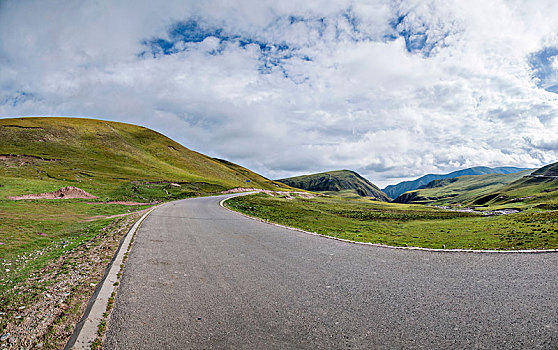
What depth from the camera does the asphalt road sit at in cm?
452

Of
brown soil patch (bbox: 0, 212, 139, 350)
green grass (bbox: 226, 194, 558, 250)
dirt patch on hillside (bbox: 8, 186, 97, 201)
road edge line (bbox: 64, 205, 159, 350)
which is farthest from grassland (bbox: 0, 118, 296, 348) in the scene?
green grass (bbox: 226, 194, 558, 250)

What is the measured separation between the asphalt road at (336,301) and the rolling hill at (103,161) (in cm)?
3891

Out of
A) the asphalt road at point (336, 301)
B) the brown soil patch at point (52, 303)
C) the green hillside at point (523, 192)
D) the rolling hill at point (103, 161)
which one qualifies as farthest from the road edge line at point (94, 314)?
the green hillside at point (523, 192)

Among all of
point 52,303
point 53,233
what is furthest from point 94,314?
point 53,233

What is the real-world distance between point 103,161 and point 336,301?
9082cm

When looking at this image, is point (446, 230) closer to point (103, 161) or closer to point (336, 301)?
point (336, 301)

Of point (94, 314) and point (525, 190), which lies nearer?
point (94, 314)

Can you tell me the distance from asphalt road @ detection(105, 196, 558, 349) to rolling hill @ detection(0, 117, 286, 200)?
1532 inches

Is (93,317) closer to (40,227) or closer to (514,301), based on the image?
(514,301)

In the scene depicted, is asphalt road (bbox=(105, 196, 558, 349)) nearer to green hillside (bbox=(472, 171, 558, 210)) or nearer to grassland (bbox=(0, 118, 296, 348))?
grassland (bbox=(0, 118, 296, 348))

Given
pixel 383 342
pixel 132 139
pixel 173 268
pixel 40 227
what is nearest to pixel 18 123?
pixel 132 139

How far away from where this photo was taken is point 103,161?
79062mm

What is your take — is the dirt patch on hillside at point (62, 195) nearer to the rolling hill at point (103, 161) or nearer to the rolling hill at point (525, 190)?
the rolling hill at point (103, 161)

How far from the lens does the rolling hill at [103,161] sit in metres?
49.8
